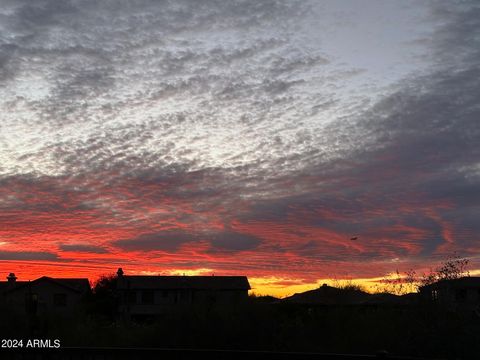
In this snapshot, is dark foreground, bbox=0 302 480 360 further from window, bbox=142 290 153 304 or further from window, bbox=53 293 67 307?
window, bbox=53 293 67 307

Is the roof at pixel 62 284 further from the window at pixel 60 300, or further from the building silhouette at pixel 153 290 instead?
the building silhouette at pixel 153 290

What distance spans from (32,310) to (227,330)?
728 cm

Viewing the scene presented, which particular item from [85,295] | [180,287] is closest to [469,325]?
[180,287]

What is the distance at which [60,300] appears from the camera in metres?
63.6

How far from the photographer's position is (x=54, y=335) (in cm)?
2358

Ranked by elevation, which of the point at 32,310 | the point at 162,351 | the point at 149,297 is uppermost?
the point at 149,297

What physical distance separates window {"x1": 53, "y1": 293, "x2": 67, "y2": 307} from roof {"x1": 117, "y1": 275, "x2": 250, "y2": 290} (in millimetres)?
6493

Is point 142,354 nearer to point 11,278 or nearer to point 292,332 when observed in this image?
point 292,332

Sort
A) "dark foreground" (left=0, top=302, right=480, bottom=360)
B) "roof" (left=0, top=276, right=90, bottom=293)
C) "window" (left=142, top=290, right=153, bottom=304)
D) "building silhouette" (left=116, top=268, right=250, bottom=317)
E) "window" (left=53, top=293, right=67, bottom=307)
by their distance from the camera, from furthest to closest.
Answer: "window" (left=53, top=293, right=67, bottom=307) → "window" (left=142, top=290, right=153, bottom=304) → "building silhouette" (left=116, top=268, right=250, bottom=317) → "roof" (left=0, top=276, right=90, bottom=293) → "dark foreground" (left=0, top=302, right=480, bottom=360)

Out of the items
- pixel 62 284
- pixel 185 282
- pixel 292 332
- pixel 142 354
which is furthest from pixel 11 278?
pixel 142 354

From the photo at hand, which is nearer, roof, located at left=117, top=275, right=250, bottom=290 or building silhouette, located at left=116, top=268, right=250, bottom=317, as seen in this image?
building silhouette, located at left=116, top=268, right=250, bottom=317

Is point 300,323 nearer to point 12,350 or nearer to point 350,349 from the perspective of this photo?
point 350,349

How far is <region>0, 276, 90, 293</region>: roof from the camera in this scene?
198 feet

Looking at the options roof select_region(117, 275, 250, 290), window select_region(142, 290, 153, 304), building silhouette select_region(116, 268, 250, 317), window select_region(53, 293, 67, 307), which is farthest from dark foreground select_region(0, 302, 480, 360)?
window select_region(53, 293, 67, 307)
